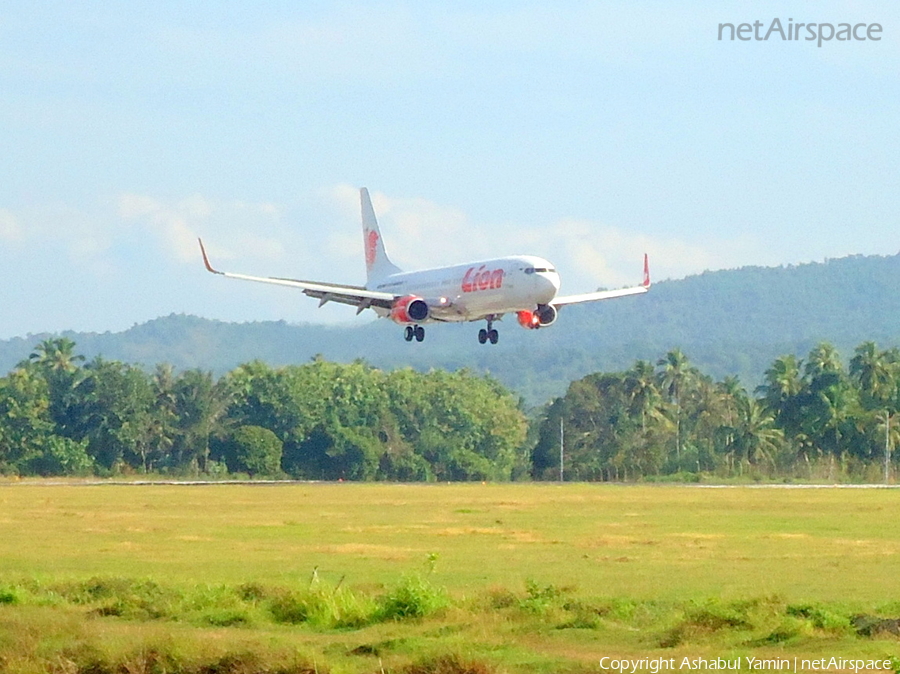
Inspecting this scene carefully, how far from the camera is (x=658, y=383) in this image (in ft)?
559

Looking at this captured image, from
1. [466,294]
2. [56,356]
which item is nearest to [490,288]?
[466,294]

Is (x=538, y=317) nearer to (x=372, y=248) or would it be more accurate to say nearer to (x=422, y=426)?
(x=372, y=248)

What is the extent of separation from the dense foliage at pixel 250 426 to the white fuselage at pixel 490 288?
199 feet

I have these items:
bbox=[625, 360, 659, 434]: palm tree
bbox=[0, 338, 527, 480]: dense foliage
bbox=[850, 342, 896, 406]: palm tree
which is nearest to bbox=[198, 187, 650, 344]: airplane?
bbox=[0, 338, 527, 480]: dense foliage

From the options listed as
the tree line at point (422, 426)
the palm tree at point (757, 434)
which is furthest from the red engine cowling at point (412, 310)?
the palm tree at point (757, 434)

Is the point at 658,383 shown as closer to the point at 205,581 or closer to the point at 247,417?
the point at 247,417

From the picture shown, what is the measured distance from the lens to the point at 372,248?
328ft

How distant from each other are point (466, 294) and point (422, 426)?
275ft

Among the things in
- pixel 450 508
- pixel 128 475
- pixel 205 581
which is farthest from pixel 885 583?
pixel 128 475

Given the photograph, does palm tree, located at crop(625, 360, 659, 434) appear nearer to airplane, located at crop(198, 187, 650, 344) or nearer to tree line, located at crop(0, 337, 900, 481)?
tree line, located at crop(0, 337, 900, 481)

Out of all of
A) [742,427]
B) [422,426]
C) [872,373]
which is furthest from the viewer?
[422,426]

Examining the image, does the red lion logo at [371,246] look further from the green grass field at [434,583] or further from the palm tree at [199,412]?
the palm tree at [199,412]

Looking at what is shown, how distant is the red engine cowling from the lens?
7469 centimetres

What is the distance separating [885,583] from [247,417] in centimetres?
11230
